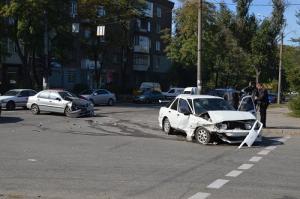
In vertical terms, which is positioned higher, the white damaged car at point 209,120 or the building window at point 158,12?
the building window at point 158,12

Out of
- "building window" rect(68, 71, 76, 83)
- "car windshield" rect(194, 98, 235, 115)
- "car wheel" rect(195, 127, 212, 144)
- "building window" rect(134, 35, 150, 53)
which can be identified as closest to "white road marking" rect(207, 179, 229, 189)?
"car wheel" rect(195, 127, 212, 144)

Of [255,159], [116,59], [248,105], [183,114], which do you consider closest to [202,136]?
[183,114]

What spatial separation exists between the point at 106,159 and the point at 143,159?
2.85 feet

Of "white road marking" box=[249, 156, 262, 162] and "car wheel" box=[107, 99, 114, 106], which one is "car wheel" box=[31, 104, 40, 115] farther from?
"white road marking" box=[249, 156, 262, 162]

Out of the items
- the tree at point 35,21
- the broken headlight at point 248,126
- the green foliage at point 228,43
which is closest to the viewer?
the broken headlight at point 248,126

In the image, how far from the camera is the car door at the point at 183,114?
18547 mm

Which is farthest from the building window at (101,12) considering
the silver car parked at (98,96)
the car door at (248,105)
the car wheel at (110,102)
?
the car door at (248,105)

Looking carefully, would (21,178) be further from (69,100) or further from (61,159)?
(69,100)

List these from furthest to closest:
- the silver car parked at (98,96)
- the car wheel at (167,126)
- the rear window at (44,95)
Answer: the silver car parked at (98,96) → the rear window at (44,95) → the car wheel at (167,126)

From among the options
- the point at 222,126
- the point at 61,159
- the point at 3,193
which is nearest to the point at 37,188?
the point at 3,193

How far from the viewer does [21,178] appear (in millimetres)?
10438

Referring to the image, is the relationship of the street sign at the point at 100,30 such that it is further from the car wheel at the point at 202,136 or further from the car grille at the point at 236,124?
the car grille at the point at 236,124

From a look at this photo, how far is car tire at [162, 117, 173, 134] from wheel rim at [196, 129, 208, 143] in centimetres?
297

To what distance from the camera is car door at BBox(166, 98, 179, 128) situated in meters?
19.6
